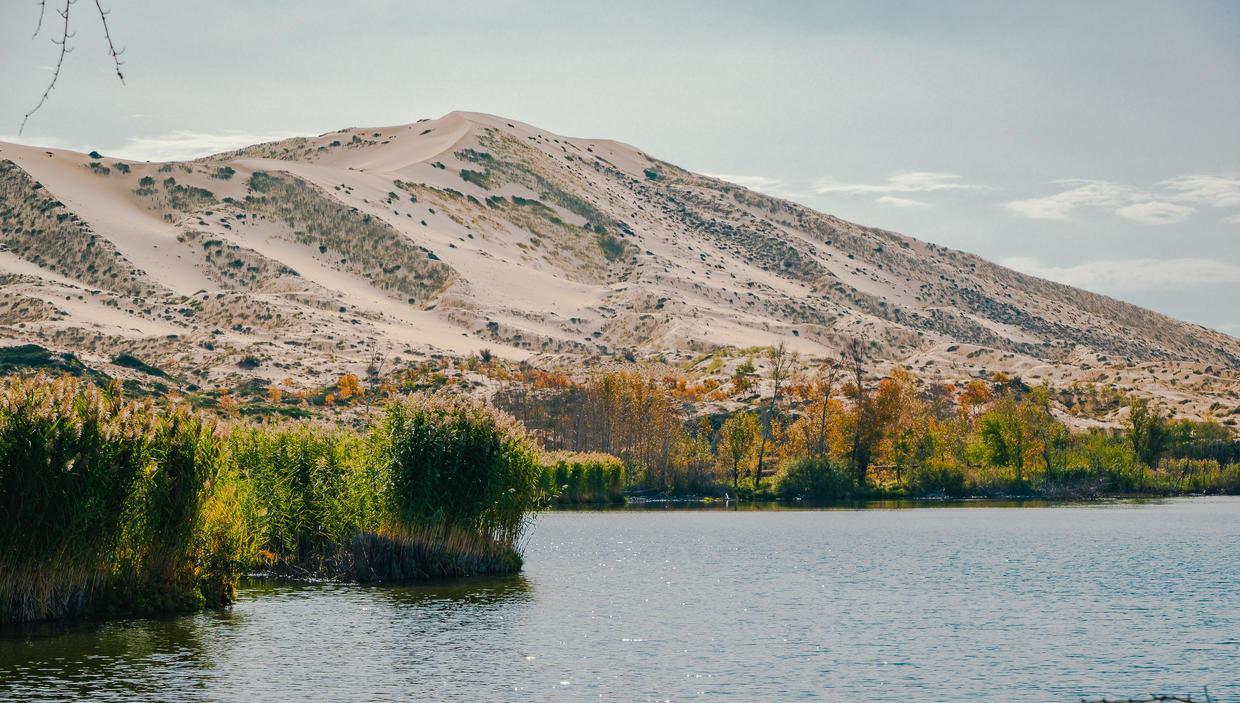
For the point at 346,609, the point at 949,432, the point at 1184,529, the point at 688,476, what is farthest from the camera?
the point at 949,432

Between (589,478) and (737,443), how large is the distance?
17731 mm

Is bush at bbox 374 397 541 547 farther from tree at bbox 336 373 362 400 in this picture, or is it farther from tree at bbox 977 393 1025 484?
tree at bbox 336 373 362 400

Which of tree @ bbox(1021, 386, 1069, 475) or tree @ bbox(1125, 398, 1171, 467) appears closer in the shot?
Result: tree @ bbox(1021, 386, 1069, 475)

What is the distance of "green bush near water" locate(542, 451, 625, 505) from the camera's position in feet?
332

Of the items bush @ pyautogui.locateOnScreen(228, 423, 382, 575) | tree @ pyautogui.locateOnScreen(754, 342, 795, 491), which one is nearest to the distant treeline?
tree @ pyautogui.locateOnScreen(754, 342, 795, 491)

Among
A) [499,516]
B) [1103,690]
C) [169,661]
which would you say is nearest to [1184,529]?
[499,516]

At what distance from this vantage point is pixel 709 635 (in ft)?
114

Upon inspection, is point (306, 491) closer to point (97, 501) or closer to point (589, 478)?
point (97, 501)

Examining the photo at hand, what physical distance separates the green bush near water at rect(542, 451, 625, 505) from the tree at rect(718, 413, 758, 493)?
12991 mm

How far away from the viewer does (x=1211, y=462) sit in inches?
4803

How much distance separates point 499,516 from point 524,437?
9.59 ft

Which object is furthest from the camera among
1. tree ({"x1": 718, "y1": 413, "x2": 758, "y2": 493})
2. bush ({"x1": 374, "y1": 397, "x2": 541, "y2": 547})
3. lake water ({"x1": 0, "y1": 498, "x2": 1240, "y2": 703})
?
tree ({"x1": 718, "y1": 413, "x2": 758, "y2": 493})

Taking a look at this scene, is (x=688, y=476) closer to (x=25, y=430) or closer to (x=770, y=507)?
(x=770, y=507)

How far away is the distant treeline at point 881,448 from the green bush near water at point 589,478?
10.7 meters
